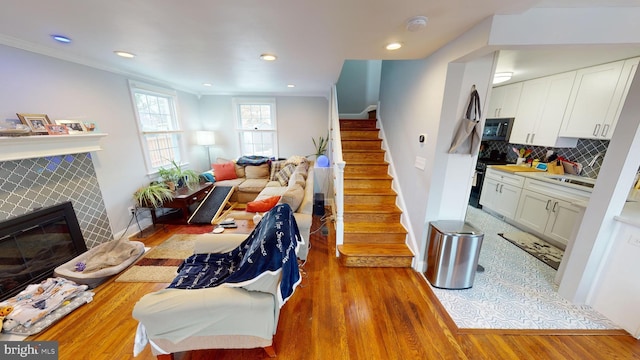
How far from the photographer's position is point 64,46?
2.00m

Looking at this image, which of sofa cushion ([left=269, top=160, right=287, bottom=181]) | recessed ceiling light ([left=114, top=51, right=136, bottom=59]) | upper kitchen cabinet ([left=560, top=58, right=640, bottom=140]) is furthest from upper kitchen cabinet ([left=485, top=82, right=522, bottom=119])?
recessed ceiling light ([left=114, top=51, right=136, bottom=59])

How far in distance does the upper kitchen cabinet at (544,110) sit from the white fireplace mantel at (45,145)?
5957 millimetres

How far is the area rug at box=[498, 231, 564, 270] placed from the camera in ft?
8.38

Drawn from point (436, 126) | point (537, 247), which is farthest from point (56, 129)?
point (537, 247)

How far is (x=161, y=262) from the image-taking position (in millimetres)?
2451

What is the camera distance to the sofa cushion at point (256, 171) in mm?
4531

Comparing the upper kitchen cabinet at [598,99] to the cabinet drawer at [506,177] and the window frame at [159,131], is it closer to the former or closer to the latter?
the cabinet drawer at [506,177]

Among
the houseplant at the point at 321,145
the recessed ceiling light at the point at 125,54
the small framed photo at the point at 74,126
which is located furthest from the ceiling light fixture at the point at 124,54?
the houseplant at the point at 321,145

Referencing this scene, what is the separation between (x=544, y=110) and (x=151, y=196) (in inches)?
234

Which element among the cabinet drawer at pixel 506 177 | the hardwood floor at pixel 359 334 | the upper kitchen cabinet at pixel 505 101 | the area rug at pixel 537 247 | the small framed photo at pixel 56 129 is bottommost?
the hardwood floor at pixel 359 334

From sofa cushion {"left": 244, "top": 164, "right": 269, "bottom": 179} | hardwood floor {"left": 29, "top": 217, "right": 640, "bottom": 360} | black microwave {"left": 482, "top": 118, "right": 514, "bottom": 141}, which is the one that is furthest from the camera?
sofa cushion {"left": 244, "top": 164, "right": 269, "bottom": 179}

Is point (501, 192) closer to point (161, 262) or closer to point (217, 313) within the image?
point (217, 313)

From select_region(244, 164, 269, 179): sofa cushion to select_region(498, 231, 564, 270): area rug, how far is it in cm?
432

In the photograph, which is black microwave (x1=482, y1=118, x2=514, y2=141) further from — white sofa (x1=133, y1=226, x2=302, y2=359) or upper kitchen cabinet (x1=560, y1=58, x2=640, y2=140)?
white sofa (x1=133, y1=226, x2=302, y2=359)
